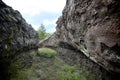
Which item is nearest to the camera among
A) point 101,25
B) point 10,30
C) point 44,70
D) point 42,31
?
point 101,25

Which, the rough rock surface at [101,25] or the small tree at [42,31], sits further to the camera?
the small tree at [42,31]

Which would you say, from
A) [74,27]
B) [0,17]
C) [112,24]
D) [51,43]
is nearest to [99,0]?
[112,24]

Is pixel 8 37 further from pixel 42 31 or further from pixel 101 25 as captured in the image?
pixel 42 31

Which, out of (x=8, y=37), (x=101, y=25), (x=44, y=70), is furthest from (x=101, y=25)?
(x=44, y=70)

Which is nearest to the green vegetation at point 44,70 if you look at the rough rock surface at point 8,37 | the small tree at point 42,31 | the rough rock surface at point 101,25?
the rough rock surface at point 8,37

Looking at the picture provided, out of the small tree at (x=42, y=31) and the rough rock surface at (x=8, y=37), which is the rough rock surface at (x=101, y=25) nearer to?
the rough rock surface at (x=8, y=37)

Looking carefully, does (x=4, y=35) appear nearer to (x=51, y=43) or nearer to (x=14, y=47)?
(x=14, y=47)

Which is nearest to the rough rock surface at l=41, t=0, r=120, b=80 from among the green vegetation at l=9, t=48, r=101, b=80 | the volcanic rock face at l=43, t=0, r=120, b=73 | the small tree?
the volcanic rock face at l=43, t=0, r=120, b=73

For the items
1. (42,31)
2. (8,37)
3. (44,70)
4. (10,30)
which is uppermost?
(42,31)

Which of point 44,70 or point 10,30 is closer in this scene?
point 10,30

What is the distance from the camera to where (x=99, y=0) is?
7.77 m

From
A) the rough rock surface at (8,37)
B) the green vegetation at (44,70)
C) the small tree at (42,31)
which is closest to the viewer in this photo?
the rough rock surface at (8,37)

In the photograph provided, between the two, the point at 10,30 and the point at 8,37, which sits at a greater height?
the point at 10,30

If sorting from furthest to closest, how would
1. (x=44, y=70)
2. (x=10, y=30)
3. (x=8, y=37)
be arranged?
(x=44, y=70)
(x=10, y=30)
(x=8, y=37)
